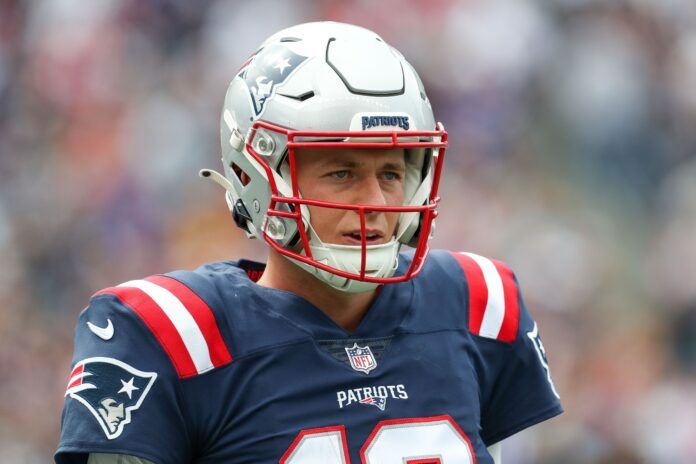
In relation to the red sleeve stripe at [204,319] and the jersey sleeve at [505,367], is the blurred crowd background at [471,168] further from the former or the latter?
the red sleeve stripe at [204,319]

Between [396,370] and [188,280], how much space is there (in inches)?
15.8

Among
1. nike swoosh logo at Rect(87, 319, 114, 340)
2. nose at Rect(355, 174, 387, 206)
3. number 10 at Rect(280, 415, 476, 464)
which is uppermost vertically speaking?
nose at Rect(355, 174, 387, 206)

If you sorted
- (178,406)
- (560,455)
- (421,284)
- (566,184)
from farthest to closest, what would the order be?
(566,184) → (560,455) → (421,284) → (178,406)

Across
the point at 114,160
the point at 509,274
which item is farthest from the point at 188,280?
the point at 114,160

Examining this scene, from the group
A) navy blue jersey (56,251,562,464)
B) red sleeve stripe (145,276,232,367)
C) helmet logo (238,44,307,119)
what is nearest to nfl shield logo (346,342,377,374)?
navy blue jersey (56,251,562,464)

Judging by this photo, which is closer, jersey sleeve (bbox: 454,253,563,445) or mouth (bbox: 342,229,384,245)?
mouth (bbox: 342,229,384,245)

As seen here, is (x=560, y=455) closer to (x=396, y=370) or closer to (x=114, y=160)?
(x=114, y=160)

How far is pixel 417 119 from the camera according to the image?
196 centimetres

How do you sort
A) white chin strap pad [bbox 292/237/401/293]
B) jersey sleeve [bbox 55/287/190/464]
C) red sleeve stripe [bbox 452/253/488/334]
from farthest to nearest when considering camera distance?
1. red sleeve stripe [bbox 452/253/488/334]
2. white chin strap pad [bbox 292/237/401/293]
3. jersey sleeve [bbox 55/287/190/464]

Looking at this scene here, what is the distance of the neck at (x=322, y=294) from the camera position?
6.55 ft

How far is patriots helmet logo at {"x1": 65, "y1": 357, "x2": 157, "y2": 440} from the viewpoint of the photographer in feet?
5.76

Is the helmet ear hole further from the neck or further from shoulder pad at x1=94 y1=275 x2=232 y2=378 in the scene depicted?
shoulder pad at x1=94 y1=275 x2=232 y2=378

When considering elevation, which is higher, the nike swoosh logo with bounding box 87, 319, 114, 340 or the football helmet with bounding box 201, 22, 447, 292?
the football helmet with bounding box 201, 22, 447, 292

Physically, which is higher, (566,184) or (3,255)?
(566,184)
